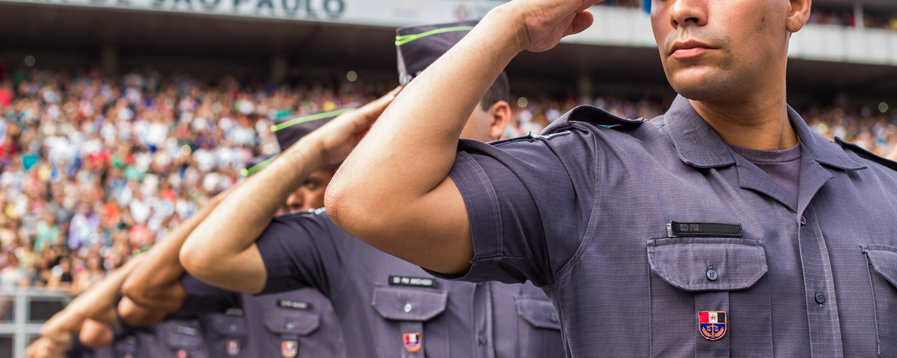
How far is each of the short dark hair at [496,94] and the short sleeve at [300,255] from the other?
0.69 meters

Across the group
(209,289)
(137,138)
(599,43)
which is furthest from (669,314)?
(599,43)

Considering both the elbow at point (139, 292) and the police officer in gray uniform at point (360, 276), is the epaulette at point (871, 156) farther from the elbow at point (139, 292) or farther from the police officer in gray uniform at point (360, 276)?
the elbow at point (139, 292)

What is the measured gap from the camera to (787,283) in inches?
55.9

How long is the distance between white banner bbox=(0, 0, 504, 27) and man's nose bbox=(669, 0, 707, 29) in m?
19.2

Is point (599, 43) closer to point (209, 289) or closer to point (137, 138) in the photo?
point (137, 138)

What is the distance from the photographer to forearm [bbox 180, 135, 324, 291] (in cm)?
280

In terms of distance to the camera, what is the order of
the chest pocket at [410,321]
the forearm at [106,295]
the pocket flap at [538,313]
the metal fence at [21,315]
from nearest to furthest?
the pocket flap at [538,313]
the chest pocket at [410,321]
the forearm at [106,295]
the metal fence at [21,315]

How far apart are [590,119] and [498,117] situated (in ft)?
4.06

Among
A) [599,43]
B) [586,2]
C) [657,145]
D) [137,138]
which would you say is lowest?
[657,145]

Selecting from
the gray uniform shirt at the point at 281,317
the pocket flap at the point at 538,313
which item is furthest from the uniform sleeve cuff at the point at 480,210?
the gray uniform shirt at the point at 281,317

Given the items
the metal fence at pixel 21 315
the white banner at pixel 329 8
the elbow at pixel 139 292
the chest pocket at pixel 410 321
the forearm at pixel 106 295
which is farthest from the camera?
the white banner at pixel 329 8

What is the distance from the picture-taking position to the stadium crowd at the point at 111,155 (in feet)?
36.6

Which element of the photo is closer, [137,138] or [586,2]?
[586,2]

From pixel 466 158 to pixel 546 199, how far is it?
0.15 meters
